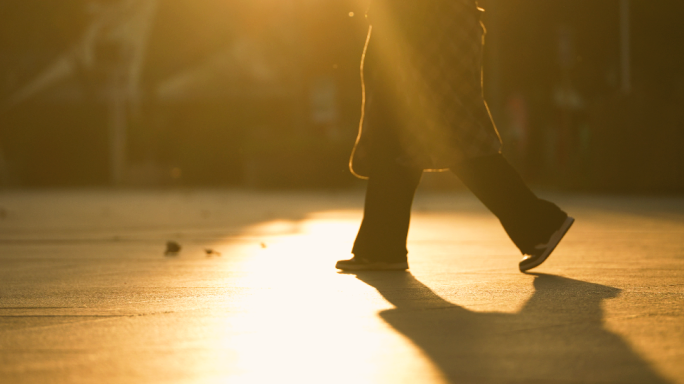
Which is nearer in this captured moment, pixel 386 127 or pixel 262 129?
pixel 386 127

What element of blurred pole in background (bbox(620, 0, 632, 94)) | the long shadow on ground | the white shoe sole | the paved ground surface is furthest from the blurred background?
the long shadow on ground

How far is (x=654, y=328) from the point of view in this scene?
2.90 m

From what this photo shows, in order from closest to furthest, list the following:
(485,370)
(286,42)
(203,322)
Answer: (485,370) < (203,322) < (286,42)

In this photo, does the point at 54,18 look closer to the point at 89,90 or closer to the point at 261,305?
the point at 89,90

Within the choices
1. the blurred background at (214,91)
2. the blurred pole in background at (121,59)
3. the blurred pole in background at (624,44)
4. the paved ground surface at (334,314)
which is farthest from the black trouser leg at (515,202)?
the blurred pole in background at (121,59)

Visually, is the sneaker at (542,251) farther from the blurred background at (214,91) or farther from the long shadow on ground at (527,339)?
the blurred background at (214,91)

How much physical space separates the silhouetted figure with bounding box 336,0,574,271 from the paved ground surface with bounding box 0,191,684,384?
217 millimetres

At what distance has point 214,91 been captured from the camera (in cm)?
2456

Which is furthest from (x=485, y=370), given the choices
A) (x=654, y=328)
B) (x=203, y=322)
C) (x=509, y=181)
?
(x=509, y=181)

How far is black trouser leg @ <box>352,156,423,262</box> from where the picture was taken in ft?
15.5

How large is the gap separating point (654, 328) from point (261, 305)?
1.33 metres

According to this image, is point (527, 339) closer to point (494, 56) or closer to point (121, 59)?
point (494, 56)

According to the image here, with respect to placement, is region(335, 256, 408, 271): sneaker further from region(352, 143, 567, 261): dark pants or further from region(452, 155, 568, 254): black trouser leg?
region(452, 155, 568, 254): black trouser leg

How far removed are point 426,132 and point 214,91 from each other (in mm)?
20397
